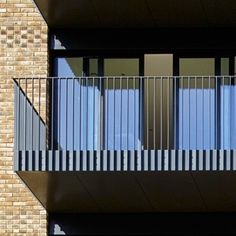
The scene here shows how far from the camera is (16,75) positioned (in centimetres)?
2181

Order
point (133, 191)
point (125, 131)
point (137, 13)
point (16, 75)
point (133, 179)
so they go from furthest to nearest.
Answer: point (16, 75) → point (137, 13) → point (125, 131) → point (133, 191) → point (133, 179)

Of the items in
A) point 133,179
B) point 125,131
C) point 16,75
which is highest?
point 16,75

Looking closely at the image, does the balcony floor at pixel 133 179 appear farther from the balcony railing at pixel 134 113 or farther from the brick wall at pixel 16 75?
the balcony railing at pixel 134 113

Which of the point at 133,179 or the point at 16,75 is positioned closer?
the point at 133,179

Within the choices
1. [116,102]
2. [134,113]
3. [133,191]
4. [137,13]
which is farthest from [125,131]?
[137,13]

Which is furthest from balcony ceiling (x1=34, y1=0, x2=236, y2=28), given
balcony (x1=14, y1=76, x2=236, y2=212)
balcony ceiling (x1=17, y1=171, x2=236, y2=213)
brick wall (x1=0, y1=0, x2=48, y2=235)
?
balcony ceiling (x1=17, y1=171, x2=236, y2=213)

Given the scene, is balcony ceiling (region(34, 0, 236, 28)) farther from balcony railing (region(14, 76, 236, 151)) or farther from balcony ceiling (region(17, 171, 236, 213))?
balcony ceiling (region(17, 171, 236, 213))

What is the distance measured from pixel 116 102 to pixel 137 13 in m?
1.63

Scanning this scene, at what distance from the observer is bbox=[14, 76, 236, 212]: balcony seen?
19.8 meters

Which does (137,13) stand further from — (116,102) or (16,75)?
(16,75)

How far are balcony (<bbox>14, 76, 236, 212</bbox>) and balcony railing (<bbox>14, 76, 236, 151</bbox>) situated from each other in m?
0.02

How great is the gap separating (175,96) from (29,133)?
311 cm

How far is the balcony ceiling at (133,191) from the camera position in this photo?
1950cm

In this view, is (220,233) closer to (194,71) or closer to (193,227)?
(193,227)
